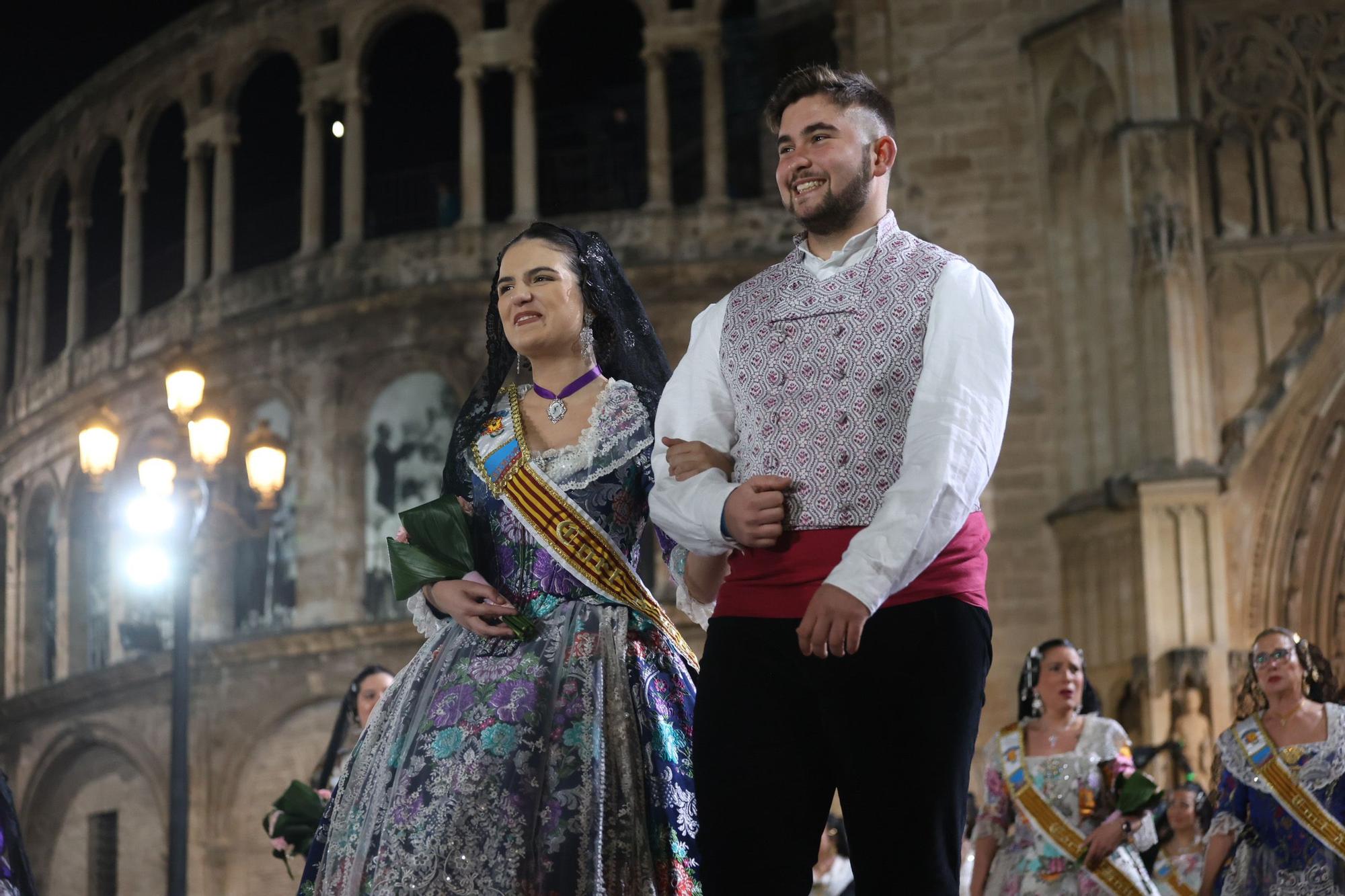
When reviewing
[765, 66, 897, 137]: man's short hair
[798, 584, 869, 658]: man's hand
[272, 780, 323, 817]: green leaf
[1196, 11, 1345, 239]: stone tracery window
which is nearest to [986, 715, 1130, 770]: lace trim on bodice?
[272, 780, 323, 817]: green leaf

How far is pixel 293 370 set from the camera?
74.1 ft

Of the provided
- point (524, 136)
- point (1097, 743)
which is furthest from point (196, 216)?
point (1097, 743)

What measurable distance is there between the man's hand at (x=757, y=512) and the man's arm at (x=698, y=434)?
3 cm

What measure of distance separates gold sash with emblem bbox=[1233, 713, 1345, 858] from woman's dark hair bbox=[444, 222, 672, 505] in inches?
133

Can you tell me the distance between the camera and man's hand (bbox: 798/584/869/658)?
3.38 meters

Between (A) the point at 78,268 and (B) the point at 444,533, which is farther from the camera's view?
(A) the point at 78,268

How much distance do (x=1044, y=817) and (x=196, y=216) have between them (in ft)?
61.2

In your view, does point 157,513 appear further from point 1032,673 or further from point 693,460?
point 693,460

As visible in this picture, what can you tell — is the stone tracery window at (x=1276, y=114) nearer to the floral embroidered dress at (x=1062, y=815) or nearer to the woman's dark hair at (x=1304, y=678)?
the woman's dark hair at (x=1304, y=678)

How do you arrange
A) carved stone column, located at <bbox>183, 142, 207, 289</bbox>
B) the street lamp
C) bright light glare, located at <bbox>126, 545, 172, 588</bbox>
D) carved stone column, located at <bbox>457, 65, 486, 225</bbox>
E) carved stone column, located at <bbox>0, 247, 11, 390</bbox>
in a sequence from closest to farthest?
the street lamp
carved stone column, located at <bbox>457, 65, 486, 225</bbox>
carved stone column, located at <bbox>183, 142, 207, 289</bbox>
bright light glare, located at <bbox>126, 545, 172, 588</bbox>
carved stone column, located at <bbox>0, 247, 11, 390</bbox>

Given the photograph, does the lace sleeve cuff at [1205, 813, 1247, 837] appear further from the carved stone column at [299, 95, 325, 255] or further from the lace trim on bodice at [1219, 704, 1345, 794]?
the carved stone column at [299, 95, 325, 255]

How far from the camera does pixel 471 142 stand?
22.3m

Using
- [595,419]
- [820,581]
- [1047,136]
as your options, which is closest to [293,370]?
[1047,136]

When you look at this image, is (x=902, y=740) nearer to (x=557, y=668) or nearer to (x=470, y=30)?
(x=557, y=668)
